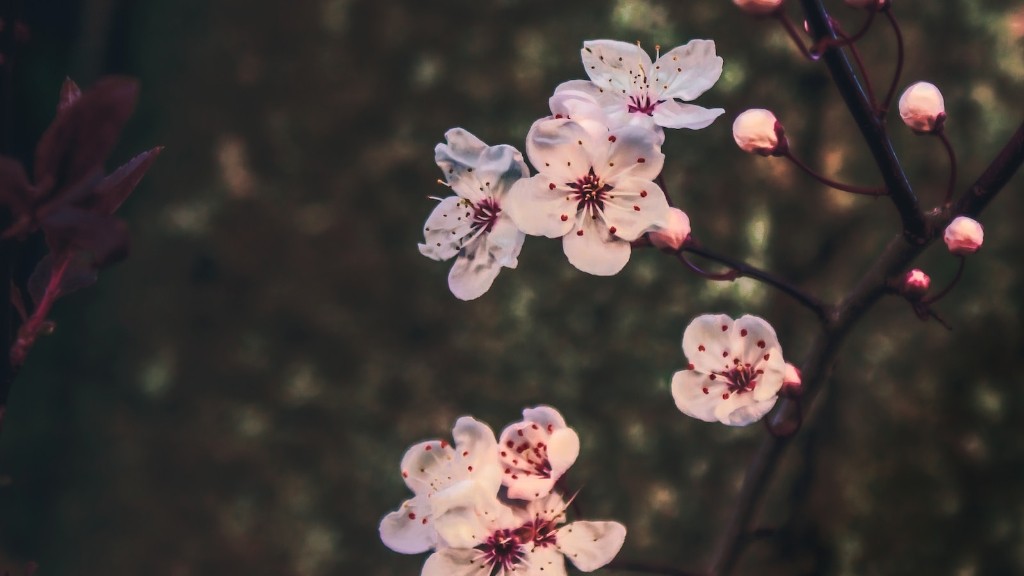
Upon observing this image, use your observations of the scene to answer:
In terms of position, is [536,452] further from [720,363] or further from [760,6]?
[760,6]

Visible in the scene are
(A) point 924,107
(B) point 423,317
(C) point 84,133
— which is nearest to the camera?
(C) point 84,133

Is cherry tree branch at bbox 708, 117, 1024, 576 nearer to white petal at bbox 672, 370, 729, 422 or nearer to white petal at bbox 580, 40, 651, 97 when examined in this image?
white petal at bbox 672, 370, 729, 422

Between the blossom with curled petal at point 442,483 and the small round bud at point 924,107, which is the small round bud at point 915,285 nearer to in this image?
the small round bud at point 924,107

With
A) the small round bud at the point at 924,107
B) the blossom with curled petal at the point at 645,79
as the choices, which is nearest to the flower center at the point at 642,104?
the blossom with curled petal at the point at 645,79

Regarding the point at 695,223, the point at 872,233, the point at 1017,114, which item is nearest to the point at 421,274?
the point at 695,223

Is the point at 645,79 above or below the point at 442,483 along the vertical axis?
above

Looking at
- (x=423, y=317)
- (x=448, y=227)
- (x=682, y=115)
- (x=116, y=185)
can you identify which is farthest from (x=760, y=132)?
(x=423, y=317)

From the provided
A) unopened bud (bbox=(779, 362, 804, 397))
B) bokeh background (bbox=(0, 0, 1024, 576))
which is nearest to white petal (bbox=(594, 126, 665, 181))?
unopened bud (bbox=(779, 362, 804, 397))
